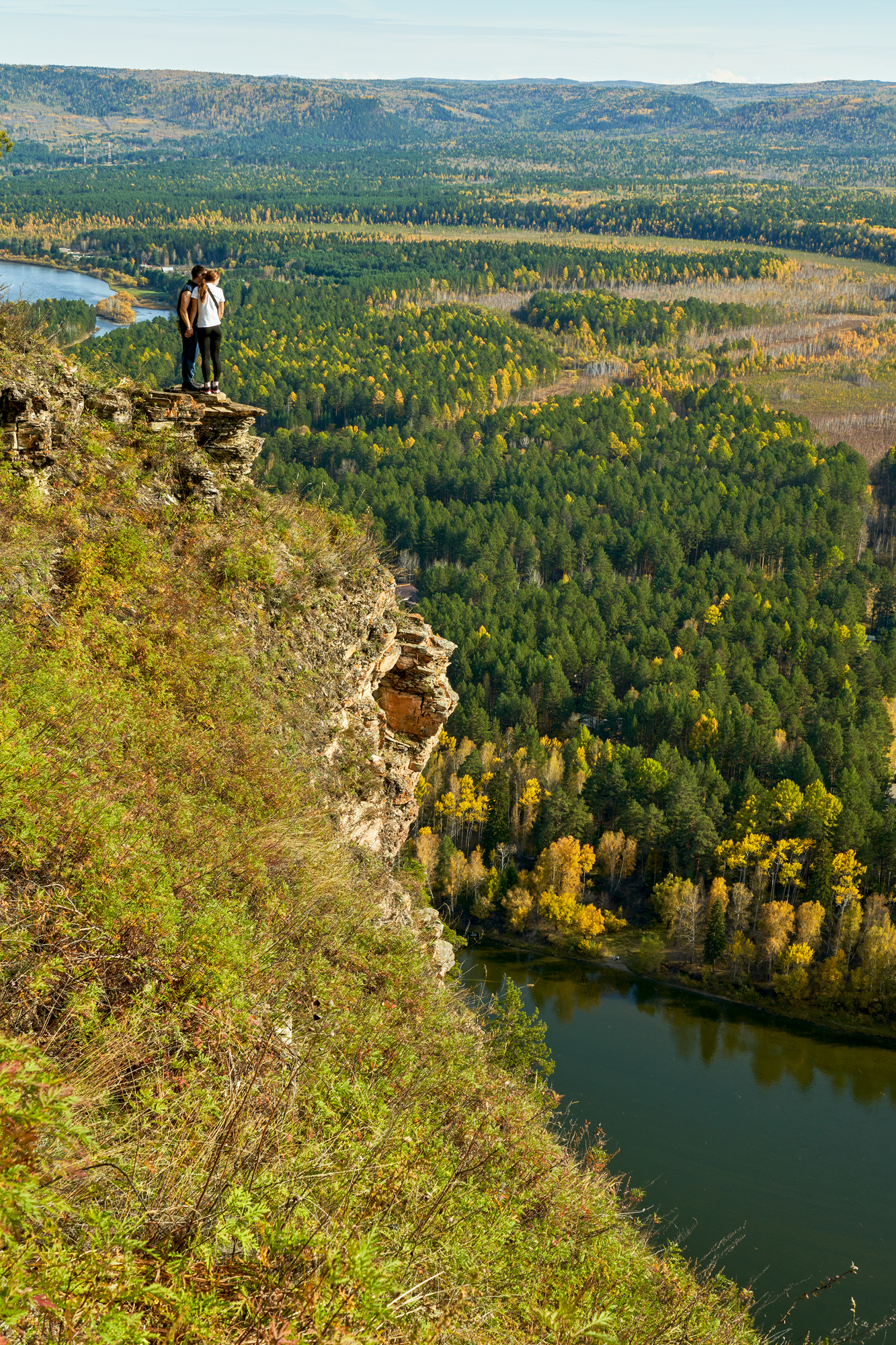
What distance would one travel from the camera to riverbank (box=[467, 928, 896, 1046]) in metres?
49.2

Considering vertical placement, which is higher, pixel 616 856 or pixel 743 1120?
pixel 616 856

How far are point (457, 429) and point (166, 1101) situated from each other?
13740cm

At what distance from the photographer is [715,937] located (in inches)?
2100

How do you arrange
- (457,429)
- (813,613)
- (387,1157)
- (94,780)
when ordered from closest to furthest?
(387,1157), (94,780), (813,613), (457,429)

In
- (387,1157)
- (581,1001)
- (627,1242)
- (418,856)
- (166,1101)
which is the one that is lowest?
(581,1001)

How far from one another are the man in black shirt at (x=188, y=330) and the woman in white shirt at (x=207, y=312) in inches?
2.5

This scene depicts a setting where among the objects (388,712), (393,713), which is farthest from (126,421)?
(393,713)

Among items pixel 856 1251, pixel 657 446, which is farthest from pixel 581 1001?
pixel 657 446

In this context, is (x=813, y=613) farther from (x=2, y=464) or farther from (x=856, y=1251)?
(x=2, y=464)

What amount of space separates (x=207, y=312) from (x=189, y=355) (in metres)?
1.01

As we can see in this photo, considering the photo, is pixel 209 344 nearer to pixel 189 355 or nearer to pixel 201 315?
pixel 189 355

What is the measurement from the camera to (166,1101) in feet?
22.6

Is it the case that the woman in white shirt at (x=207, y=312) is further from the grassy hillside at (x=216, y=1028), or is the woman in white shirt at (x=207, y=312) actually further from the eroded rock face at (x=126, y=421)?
the grassy hillside at (x=216, y=1028)

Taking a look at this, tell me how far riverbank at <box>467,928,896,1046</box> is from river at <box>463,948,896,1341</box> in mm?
404
